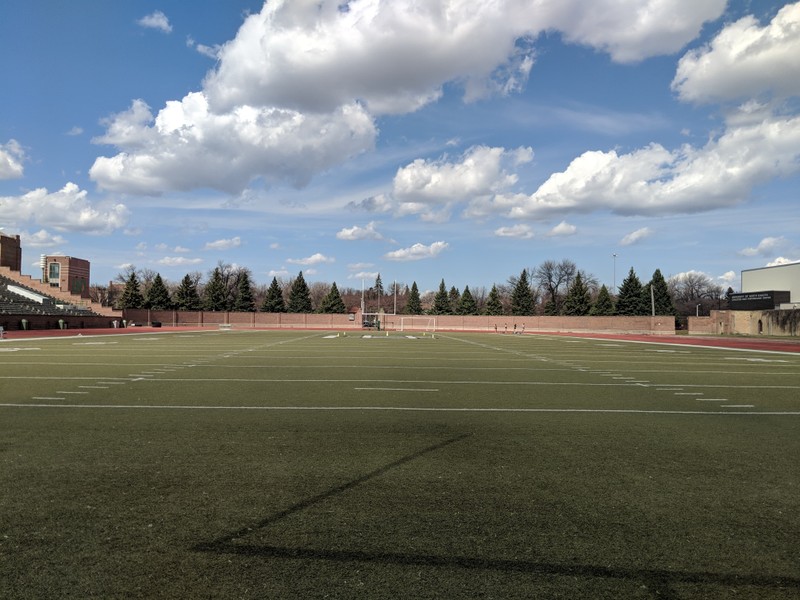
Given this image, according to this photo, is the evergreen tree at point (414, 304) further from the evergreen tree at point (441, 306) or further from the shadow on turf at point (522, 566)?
the shadow on turf at point (522, 566)

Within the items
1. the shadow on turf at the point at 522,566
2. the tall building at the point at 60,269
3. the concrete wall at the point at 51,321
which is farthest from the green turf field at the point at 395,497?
the tall building at the point at 60,269

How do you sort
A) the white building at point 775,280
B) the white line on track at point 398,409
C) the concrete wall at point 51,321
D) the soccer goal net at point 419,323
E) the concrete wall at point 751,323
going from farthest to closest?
the soccer goal net at point 419,323 < the white building at point 775,280 < the concrete wall at point 751,323 < the concrete wall at point 51,321 < the white line on track at point 398,409

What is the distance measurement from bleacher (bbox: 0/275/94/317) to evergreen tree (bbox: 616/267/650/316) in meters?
66.4

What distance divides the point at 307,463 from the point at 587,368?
13.9m

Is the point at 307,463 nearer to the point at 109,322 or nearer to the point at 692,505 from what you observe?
the point at 692,505

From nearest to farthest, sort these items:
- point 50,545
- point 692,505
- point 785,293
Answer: point 50,545 < point 692,505 < point 785,293

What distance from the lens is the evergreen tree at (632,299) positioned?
7881cm

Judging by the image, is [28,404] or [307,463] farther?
[28,404]

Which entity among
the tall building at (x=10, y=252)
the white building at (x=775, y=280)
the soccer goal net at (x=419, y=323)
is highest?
the tall building at (x=10, y=252)

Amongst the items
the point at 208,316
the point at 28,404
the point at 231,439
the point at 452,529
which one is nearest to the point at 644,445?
the point at 452,529

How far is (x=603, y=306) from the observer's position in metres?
79.7

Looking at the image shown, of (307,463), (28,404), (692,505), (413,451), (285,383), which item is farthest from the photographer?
(285,383)

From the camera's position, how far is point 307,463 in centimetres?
609

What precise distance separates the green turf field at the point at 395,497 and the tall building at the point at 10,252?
241 ft
